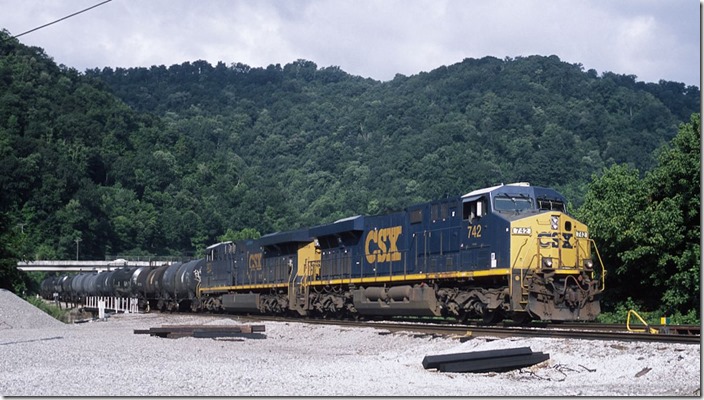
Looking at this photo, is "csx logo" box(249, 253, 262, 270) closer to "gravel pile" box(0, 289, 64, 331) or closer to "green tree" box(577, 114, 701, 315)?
"gravel pile" box(0, 289, 64, 331)

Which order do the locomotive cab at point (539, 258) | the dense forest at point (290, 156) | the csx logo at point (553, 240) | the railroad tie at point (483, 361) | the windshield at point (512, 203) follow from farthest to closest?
the dense forest at point (290, 156) → the windshield at point (512, 203) → the csx logo at point (553, 240) → the locomotive cab at point (539, 258) → the railroad tie at point (483, 361)

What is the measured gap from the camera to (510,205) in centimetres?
2122

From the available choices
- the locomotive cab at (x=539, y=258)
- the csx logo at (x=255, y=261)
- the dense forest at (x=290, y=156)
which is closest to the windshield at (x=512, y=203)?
the locomotive cab at (x=539, y=258)

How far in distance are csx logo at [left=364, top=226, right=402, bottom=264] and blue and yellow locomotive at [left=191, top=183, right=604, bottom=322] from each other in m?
0.03

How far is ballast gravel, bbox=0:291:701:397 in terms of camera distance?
1109cm

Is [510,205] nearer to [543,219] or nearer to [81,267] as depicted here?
[543,219]

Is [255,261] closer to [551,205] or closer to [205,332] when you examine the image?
[205,332]

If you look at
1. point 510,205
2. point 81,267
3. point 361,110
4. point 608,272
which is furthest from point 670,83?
point 510,205

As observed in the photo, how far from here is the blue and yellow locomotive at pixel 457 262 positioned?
20.0 meters

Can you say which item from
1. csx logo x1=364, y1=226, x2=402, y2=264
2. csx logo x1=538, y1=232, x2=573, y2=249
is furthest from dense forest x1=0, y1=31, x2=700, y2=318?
csx logo x1=538, y1=232, x2=573, y2=249

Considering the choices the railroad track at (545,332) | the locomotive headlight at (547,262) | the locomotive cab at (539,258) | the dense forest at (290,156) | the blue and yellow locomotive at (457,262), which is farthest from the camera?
the dense forest at (290,156)

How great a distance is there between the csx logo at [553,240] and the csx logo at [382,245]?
576 cm

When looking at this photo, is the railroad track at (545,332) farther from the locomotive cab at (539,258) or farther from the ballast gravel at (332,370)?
the ballast gravel at (332,370)

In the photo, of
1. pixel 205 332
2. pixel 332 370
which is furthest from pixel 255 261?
pixel 332 370
